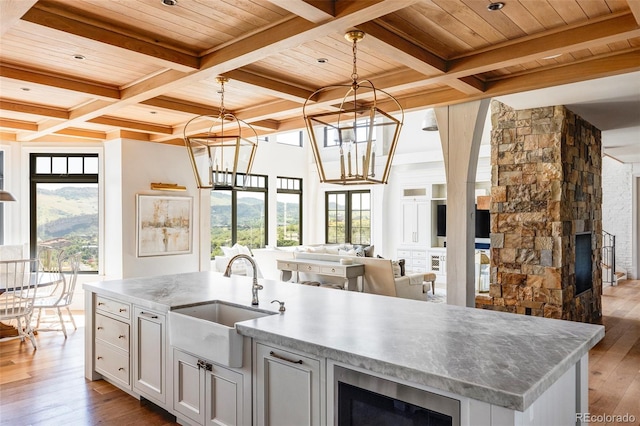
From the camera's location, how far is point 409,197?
32.3ft

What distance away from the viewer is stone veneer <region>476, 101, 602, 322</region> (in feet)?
16.2

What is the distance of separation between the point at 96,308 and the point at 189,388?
1463 millimetres

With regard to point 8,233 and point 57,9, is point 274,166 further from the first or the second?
point 57,9

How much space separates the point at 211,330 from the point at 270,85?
A: 2268 mm

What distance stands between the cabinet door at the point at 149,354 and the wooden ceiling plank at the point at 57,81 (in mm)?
2119

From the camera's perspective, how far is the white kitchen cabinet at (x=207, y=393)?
8.32ft

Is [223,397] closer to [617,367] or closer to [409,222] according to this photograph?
[617,367]

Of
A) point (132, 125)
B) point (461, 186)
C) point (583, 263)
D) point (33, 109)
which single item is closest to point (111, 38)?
point (33, 109)

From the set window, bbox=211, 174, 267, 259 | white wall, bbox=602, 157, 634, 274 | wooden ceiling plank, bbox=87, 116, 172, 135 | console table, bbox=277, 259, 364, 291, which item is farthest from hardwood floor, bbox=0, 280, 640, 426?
white wall, bbox=602, 157, 634, 274

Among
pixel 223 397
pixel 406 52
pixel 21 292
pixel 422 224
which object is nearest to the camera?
pixel 223 397

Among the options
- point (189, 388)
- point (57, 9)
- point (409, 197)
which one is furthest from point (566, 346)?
point (409, 197)

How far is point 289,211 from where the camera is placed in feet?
36.5

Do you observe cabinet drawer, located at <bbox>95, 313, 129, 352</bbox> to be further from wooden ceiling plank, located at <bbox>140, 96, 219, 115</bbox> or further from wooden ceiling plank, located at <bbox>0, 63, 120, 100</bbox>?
wooden ceiling plank, located at <bbox>140, 96, 219, 115</bbox>
